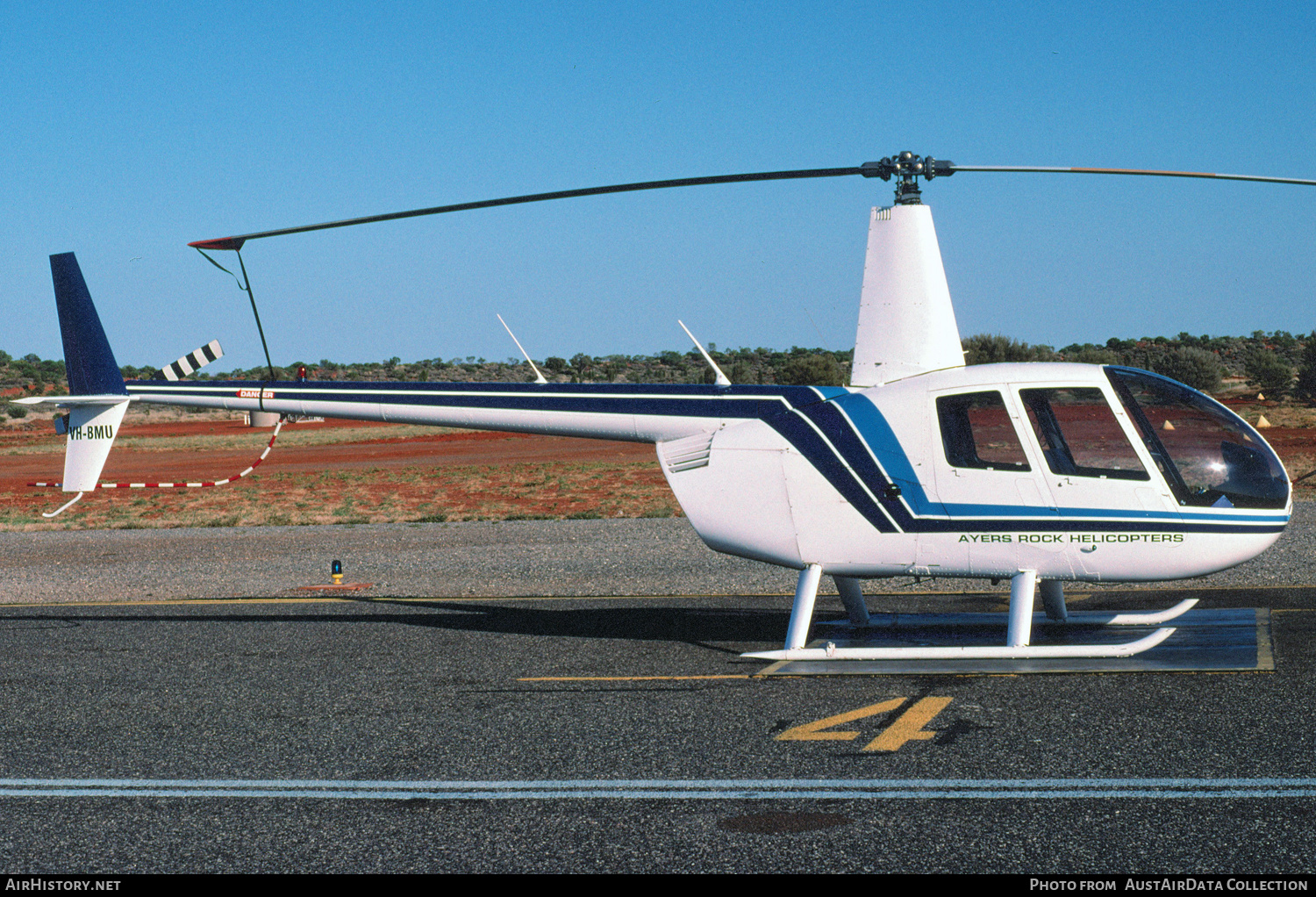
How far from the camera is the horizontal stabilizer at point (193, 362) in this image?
11906 millimetres

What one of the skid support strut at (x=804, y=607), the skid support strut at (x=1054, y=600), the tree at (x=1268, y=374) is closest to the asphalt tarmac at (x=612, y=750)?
the skid support strut at (x=804, y=607)

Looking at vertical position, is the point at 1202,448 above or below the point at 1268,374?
below

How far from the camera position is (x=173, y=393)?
12125 mm

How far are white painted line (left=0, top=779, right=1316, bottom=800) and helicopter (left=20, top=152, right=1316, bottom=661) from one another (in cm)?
248

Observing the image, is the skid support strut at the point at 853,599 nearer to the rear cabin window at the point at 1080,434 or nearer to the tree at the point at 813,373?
the rear cabin window at the point at 1080,434

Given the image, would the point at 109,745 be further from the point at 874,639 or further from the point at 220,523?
the point at 220,523

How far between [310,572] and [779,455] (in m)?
8.97

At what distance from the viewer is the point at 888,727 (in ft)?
23.6

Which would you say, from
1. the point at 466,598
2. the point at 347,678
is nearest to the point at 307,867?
the point at 347,678

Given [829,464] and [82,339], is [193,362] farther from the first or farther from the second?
[829,464]

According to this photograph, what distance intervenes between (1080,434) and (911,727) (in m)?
2.88

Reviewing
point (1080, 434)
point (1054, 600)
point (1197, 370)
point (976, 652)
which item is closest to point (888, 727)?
point (976, 652)

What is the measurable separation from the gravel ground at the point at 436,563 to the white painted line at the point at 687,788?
693cm

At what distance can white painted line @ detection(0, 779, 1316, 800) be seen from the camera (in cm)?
580
